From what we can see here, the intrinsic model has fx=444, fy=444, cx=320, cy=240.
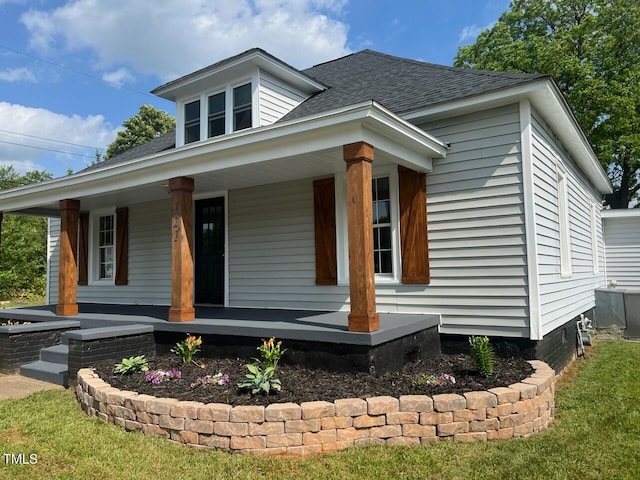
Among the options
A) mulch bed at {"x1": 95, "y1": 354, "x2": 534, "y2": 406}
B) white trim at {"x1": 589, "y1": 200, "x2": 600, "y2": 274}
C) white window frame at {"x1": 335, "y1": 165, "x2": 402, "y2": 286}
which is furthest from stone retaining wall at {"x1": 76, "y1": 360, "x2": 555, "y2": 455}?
white trim at {"x1": 589, "y1": 200, "x2": 600, "y2": 274}

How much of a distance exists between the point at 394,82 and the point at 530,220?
3461 mm

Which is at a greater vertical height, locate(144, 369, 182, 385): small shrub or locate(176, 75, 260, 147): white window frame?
locate(176, 75, 260, 147): white window frame

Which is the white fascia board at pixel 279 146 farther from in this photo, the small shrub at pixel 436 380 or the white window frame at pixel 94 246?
the white window frame at pixel 94 246

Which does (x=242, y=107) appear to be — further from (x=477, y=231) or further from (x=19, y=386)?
(x=19, y=386)

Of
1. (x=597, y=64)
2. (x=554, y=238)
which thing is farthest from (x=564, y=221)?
(x=597, y=64)

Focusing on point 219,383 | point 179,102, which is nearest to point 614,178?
point 179,102

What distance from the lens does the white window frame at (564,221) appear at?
22.2ft

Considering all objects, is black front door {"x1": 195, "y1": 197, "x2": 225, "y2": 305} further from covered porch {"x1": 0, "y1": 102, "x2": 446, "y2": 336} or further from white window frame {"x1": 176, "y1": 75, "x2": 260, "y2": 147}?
white window frame {"x1": 176, "y1": 75, "x2": 260, "y2": 147}

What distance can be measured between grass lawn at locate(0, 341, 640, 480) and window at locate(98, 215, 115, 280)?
19.7ft

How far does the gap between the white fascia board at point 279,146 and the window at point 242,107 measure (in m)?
1.81

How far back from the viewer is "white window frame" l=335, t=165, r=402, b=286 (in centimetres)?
597

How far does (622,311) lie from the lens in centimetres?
884

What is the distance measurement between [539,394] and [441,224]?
2.39m

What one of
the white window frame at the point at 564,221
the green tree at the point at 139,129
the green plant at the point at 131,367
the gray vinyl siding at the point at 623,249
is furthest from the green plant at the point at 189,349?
the green tree at the point at 139,129
